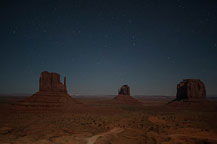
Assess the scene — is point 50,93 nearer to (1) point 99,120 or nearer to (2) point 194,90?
(1) point 99,120

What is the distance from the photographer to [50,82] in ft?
165

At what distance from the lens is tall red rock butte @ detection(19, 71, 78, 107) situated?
43406 mm

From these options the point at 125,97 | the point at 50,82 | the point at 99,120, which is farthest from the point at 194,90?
the point at 50,82

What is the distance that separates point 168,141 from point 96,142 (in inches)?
322

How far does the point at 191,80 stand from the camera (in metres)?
60.2

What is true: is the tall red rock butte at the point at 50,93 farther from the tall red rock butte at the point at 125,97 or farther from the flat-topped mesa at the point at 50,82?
the tall red rock butte at the point at 125,97

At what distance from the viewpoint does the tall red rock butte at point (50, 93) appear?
4341 cm

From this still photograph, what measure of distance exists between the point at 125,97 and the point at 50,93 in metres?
54.6

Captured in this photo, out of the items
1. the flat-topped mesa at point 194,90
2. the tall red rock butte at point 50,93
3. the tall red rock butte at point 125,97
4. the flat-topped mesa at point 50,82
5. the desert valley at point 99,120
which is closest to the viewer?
the desert valley at point 99,120

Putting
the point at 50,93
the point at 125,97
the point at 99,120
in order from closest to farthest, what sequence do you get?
the point at 99,120, the point at 50,93, the point at 125,97

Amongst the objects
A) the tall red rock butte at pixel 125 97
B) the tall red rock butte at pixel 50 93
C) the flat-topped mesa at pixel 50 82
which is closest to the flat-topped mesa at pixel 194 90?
the tall red rock butte at pixel 125 97

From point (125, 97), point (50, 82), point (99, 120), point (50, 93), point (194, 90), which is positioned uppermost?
point (50, 82)

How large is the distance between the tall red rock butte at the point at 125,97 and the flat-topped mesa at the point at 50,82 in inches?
1755

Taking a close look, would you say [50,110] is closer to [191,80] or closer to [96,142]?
[96,142]
